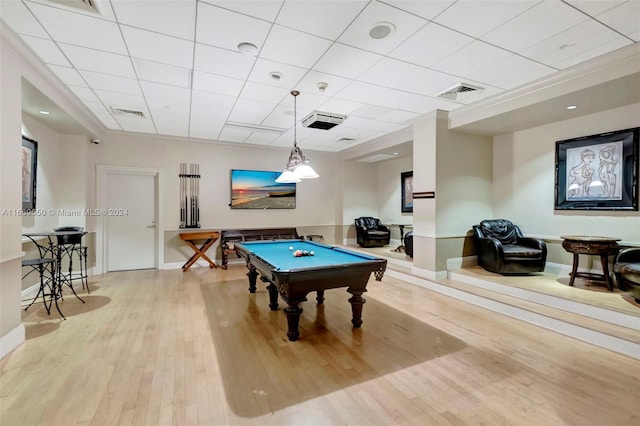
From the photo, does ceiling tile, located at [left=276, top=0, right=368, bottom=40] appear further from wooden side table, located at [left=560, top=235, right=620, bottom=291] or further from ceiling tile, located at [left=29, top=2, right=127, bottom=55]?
wooden side table, located at [left=560, top=235, right=620, bottom=291]

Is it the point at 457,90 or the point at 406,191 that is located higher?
the point at 457,90

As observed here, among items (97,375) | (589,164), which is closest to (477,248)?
(589,164)

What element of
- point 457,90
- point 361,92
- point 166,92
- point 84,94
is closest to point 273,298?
point 361,92

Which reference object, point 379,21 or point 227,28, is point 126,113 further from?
point 379,21

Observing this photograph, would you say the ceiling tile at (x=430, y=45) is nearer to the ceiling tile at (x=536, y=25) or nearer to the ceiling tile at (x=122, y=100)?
the ceiling tile at (x=536, y=25)

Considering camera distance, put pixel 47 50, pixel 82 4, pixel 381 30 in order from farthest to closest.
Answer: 1. pixel 47 50
2. pixel 381 30
3. pixel 82 4

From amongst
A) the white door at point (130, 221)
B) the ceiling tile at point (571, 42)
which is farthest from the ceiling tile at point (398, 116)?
the white door at point (130, 221)

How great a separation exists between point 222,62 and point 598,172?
5162 mm

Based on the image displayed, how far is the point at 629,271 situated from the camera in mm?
3057

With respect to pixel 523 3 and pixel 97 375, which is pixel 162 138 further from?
pixel 523 3

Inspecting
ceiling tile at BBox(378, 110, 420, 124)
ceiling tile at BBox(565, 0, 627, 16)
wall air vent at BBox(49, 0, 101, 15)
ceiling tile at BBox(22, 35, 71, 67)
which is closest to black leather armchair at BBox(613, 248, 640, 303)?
ceiling tile at BBox(565, 0, 627, 16)

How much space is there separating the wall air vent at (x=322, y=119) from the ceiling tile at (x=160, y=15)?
231cm

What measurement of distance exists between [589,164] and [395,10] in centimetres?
390

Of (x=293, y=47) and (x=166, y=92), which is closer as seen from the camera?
(x=293, y=47)
